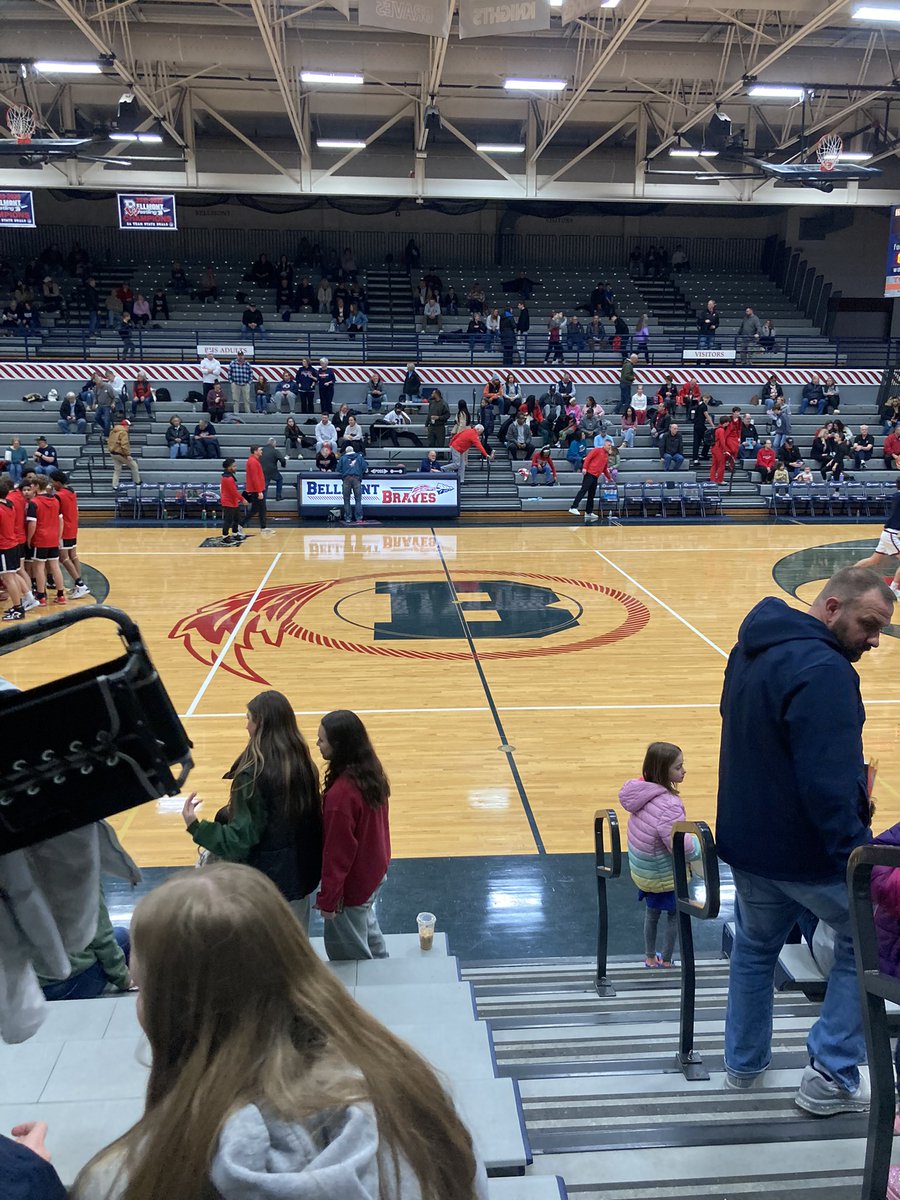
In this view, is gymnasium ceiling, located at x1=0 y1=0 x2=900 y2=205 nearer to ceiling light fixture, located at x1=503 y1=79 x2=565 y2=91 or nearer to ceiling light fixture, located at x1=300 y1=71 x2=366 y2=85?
ceiling light fixture, located at x1=300 y1=71 x2=366 y2=85

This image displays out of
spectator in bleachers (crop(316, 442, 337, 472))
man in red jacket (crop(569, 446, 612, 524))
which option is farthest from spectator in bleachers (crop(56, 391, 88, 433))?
man in red jacket (crop(569, 446, 612, 524))

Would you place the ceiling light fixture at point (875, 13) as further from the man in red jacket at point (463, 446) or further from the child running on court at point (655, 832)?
the child running on court at point (655, 832)

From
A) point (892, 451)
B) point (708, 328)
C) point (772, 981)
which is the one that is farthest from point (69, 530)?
point (708, 328)

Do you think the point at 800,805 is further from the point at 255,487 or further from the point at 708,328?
the point at 708,328

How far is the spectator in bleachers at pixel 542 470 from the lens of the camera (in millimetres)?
21469

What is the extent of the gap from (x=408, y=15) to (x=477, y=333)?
14890 millimetres

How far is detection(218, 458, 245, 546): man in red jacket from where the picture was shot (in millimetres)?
16766

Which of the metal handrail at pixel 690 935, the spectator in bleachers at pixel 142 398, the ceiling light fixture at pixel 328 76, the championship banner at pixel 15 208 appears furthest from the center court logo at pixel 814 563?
the championship banner at pixel 15 208

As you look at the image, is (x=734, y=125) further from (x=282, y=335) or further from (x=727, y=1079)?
(x=727, y=1079)

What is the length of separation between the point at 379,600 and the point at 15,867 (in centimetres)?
1199

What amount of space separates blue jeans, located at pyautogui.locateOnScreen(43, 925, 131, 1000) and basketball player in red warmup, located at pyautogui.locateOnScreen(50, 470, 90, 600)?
393 inches

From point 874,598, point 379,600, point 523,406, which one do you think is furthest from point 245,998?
point 523,406

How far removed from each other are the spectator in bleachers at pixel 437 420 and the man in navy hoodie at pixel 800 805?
65.1ft

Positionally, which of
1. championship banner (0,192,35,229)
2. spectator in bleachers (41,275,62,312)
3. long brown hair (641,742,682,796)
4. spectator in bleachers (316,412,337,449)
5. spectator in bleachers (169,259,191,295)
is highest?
championship banner (0,192,35,229)
